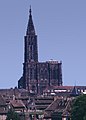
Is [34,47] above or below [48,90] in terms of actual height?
above

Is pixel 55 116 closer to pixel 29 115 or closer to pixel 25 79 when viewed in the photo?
pixel 29 115

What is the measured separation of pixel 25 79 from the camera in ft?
648

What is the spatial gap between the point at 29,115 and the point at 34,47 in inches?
3277

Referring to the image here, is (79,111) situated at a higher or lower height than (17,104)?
higher

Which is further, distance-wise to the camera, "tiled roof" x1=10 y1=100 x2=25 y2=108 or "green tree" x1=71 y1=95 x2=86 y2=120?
"tiled roof" x1=10 y1=100 x2=25 y2=108

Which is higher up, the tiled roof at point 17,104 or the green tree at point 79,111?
the green tree at point 79,111

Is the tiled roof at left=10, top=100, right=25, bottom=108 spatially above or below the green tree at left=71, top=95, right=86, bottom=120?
below

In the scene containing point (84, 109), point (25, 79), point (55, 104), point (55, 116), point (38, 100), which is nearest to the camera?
point (84, 109)

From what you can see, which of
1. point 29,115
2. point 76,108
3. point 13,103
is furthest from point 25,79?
point 76,108

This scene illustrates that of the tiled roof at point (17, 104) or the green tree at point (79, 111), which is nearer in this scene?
the green tree at point (79, 111)

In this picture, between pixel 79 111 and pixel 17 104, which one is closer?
pixel 79 111

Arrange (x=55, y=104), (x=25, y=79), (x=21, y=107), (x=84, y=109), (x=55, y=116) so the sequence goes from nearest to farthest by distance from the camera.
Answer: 1. (x=84, y=109)
2. (x=55, y=116)
3. (x=55, y=104)
4. (x=21, y=107)
5. (x=25, y=79)

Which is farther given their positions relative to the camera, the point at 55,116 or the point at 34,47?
the point at 34,47

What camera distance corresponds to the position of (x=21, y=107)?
129 m
